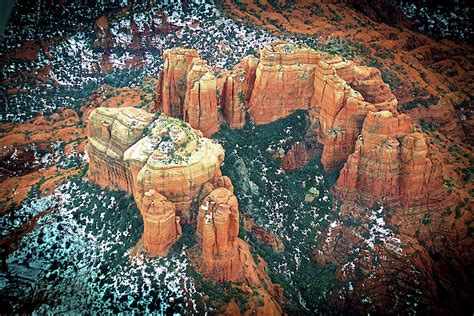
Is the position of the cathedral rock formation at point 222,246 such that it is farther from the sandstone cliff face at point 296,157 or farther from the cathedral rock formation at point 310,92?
the cathedral rock formation at point 310,92

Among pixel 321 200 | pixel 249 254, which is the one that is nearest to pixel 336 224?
pixel 321 200

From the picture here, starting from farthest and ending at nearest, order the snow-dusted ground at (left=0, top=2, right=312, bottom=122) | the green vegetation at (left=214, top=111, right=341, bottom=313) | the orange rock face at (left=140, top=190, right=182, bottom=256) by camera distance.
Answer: the snow-dusted ground at (left=0, top=2, right=312, bottom=122) < the green vegetation at (left=214, top=111, right=341, bottom=313) < the orange rock face at (left=140, top=190, right=182, bottom=256)

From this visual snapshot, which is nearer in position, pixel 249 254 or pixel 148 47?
pixel 249 254

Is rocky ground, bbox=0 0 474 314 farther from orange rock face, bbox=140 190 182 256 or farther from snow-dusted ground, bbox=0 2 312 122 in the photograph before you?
orange rock face, bbox=140 190 182 256

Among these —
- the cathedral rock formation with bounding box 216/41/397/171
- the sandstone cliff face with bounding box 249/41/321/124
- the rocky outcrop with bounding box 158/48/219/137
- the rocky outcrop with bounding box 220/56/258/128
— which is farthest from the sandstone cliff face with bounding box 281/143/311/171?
the rocky outcrop with bounding box 158/48/219/137

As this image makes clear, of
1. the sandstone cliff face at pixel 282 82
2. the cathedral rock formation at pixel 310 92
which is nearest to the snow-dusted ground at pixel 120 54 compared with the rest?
the cathedral rock formation at pixel 310 92

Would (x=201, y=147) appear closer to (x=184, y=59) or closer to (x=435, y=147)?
(x=184, y=59)
